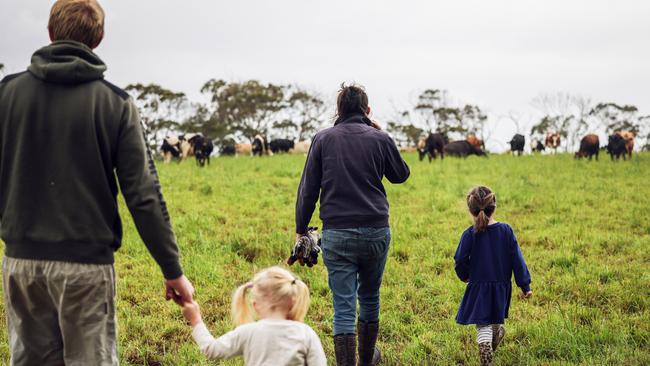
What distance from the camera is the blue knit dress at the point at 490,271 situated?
15.8 feet

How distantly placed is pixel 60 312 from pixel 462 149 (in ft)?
107

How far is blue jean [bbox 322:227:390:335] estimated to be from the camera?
4441 millimetres

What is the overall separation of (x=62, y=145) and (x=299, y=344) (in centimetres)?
138

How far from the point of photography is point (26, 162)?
8.96ft

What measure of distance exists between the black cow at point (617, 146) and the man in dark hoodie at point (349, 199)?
24.0m

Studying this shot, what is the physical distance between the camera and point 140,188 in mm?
2775

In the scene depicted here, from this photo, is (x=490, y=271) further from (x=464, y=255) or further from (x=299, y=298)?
(x=299, y=298)

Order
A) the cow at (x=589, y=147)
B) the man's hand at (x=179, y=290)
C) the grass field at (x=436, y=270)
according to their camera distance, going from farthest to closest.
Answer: the cow at (x=589, y=147), the grass field at (x=436, y=270), the man's hand at (x=179, y=290)

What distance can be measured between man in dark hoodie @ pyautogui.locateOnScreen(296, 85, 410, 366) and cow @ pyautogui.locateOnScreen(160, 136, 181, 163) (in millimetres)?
25559

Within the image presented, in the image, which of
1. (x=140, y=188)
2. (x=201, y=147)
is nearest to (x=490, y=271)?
A: (x=140, y=188)

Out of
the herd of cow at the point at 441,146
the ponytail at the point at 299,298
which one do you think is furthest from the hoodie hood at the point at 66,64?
the herd of cow at the point at 441,146

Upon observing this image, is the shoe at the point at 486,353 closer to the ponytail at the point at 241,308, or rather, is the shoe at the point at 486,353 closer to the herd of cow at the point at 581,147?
the ponytail at the point at 241,308

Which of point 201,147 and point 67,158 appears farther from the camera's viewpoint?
point 201,147

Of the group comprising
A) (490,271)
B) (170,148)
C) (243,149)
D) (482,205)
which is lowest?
(243,149)
